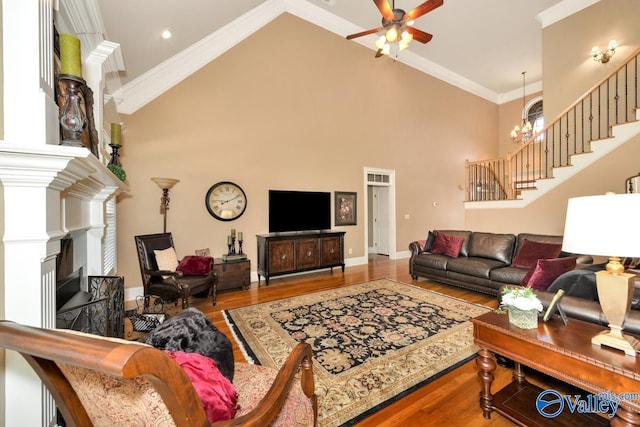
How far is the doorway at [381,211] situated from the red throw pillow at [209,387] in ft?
18.4

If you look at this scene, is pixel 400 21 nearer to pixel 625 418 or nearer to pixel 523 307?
pixel 523 307

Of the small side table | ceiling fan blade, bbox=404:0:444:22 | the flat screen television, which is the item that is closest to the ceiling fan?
ceiling fan blade, bbox=404:0:444:22

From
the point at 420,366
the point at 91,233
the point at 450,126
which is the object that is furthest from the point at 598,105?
the point at 91,233

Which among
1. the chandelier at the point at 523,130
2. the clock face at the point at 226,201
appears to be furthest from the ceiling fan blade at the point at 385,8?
the chandelier at the point at 523,130

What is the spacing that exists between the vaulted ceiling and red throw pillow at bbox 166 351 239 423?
3.37 meters

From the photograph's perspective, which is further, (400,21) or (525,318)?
(400,21)

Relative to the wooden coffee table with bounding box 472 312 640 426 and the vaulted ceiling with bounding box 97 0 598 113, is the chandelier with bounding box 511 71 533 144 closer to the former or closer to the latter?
the vaulted ceiling with bounding box 97 0 598 113

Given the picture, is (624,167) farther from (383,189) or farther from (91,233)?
(91,233)

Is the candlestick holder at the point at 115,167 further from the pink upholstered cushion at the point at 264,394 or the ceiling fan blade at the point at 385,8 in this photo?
the ceiling fan blade at the point at 385,8

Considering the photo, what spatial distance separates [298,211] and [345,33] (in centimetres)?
411

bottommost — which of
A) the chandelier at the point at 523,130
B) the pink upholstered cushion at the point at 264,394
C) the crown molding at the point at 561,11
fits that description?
the pink upholstered cushion at the point at 264,394

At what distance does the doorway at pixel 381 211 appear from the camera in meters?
6.59

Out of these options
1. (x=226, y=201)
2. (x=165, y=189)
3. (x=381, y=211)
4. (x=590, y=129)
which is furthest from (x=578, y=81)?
(x=165, y=189)

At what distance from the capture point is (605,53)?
193 inches
